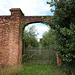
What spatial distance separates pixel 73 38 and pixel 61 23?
1.19m

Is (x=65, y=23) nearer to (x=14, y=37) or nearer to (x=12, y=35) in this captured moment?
(x=14, y=37)

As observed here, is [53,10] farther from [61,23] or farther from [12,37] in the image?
[12,37]

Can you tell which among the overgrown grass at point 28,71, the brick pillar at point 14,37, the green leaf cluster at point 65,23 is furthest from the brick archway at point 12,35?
the green leaf cluster at point 65,23

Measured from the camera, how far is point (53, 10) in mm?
4855

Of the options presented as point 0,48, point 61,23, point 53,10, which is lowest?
point 0,48

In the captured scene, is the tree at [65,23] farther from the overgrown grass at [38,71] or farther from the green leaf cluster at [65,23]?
the overgrown grass at [38,71]

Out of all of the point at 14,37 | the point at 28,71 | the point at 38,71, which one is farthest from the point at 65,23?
the point at 14,37

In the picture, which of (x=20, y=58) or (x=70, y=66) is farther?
(x=20, y=58)

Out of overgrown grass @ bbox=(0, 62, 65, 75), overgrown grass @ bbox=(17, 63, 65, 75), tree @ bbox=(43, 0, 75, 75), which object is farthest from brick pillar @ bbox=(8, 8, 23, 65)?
tree @ bbox=(43, 0, 75, 75)

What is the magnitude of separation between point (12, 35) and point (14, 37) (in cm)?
25

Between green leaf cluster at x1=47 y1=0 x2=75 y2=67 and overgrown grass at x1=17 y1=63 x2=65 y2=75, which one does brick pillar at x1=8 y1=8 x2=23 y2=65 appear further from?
green leaf cluster at x1=47 y1=0 x2=75 y2=67

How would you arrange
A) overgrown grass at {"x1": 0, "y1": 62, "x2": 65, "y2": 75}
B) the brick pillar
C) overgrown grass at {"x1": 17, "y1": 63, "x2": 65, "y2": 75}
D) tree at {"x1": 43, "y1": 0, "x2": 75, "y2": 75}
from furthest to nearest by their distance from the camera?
the brick pillar < overgrown grass at {"x1": 17, "y1": 63, "x2": 65, "y2": 75} < overgrown grass at {"x1": 0, "y1": 62, "x2": 65, "y2": 75} < tree at {"x1": 43, "y1": 0, "x2": 75, "y2": 75}

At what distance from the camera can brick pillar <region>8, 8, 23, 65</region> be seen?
7.39 m

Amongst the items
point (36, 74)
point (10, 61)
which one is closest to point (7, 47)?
point (10, 61)
